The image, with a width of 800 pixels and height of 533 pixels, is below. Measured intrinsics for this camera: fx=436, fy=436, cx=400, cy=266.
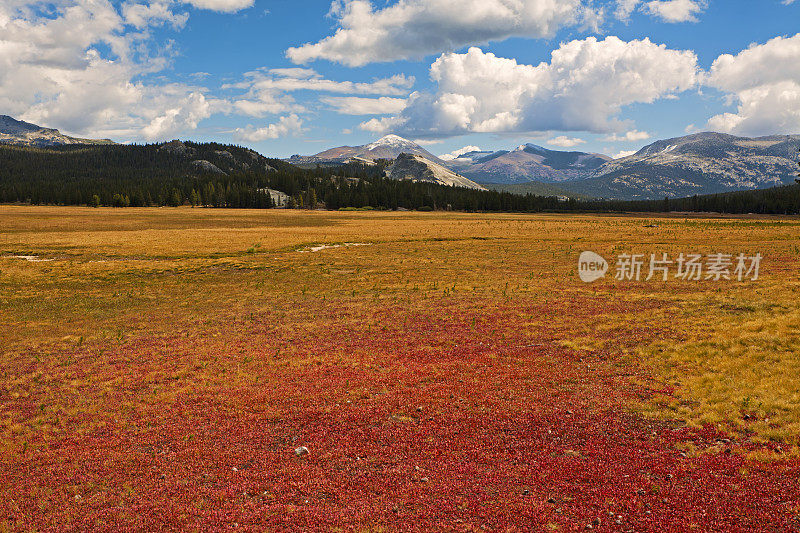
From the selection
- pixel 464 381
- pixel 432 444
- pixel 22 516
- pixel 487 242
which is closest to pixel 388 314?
pixel 464 381

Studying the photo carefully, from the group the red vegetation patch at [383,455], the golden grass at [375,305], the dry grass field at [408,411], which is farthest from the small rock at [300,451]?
the golden grass at [375,305]

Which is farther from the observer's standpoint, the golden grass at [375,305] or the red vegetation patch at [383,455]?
the golden grass at [375,305]

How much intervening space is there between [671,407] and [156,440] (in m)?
15.7

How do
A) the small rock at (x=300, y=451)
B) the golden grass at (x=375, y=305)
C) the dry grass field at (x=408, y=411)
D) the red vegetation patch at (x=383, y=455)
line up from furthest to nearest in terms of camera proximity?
the golden grass at (x=375, y=305) → the small rock at (x=300, y=451) → the dry grass field at (x=408, y=411) → the red vegetation patch at (x=383, y=455)

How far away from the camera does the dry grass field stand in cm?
945

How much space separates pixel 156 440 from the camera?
1288 centimetres

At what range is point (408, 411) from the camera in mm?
14367

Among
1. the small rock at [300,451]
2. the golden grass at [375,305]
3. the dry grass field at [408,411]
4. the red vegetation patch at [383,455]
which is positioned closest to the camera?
the red vegetation patch at [383,455]

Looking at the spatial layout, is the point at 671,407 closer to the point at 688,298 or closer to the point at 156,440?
the point at 156,440

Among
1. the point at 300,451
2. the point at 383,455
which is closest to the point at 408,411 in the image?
the point at 383,455

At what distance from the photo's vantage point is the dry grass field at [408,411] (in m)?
9.45

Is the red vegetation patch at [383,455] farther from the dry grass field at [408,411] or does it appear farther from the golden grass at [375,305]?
the golden grass at [375,305]

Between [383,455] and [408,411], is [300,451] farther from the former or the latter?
[408,411]

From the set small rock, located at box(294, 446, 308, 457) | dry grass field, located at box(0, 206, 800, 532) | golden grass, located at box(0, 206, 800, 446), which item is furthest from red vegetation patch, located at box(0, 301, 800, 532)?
golden grass, located at box(0, 206, 800, 446)
